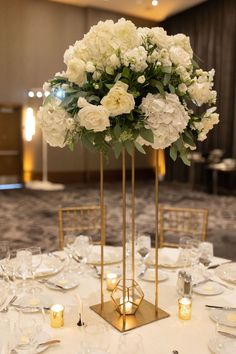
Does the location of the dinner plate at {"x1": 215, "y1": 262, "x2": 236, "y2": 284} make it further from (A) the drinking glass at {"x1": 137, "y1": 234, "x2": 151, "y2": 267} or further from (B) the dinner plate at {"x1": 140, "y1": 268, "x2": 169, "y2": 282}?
(A) the drinking glass at {"x1": 137, "y1": 234, "x2": 151, "y2": 267}

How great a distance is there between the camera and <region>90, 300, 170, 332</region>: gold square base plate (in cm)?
153

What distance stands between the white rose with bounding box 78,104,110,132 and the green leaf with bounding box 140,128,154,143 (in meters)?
0.13

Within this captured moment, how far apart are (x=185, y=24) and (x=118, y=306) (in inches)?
450

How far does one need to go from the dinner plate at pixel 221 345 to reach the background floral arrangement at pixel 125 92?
708mm

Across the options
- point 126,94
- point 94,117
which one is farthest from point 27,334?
point 126,94

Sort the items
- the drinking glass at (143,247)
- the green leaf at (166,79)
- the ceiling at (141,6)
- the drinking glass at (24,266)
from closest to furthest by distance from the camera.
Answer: the green leaf at (166,79)
the drinking glass at (24,266)
the drinking glass at (143,247)
the ceiling at (141,6)

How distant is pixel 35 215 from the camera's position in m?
7.05

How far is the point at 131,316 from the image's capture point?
1.60 m

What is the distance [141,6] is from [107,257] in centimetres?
1046

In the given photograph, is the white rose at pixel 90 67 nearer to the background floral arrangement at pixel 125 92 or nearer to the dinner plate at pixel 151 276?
the background floral arrangement at pixel 125 92

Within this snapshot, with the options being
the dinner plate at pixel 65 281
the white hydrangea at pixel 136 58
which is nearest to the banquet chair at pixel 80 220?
the dinner plate at pixel 65 281

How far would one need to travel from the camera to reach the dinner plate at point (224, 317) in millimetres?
1533

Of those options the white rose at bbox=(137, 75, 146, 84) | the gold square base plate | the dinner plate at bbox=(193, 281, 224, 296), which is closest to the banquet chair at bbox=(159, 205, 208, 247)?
the dinner plate at bbox=(193, 281, 224, 296)

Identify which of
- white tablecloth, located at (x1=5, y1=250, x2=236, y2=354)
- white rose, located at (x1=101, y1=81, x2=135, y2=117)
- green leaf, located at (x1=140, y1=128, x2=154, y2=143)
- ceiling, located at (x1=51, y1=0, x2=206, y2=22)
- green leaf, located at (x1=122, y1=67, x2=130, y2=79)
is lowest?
white tablecloth, located at (x1=5, y1=250, x2=236, y2=354)
